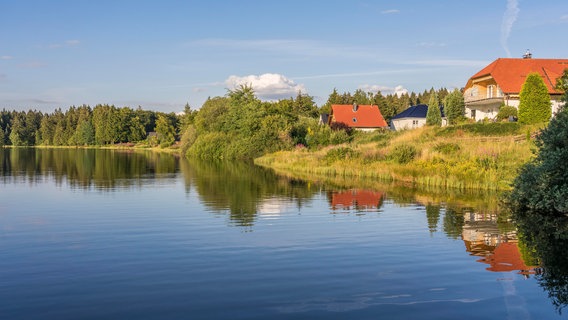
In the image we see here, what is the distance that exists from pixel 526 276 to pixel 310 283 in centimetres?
498

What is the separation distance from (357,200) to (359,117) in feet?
192

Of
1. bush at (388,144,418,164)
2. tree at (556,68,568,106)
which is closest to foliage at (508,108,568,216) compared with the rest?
tree at (556,68,568,106)

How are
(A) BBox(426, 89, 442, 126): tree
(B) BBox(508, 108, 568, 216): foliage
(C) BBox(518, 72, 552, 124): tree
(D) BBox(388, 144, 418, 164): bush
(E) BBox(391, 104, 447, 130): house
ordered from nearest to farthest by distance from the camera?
(B) BBox(508, 108, 568, 216): foliage < (D) BBox(388, 144, 418, 164): bush < (C) BBox(518, 72, 552, 124): tree < (A) BBox(426, 89, 442, 126): tree < (E) BBox(391, 104, 447, 130): house

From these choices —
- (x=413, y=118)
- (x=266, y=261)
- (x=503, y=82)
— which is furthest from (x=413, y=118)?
(x=266, y=261)

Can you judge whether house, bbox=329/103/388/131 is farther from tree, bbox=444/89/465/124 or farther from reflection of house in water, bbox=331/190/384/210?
reflection of house in water, bbox=331/190/384/210

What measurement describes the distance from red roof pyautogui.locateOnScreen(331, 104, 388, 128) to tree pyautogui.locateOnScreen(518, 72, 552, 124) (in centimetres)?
3483

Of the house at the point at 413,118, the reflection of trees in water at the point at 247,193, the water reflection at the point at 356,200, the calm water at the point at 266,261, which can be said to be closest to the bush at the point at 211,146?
the house at the point at 413,118

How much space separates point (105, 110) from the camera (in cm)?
14050

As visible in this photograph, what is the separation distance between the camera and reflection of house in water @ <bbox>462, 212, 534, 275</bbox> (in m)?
12.6

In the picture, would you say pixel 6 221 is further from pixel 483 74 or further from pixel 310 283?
pixel 483 74

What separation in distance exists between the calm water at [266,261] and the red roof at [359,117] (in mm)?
56814

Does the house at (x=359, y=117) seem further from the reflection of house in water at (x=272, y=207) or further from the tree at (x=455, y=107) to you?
the reflection of house in water at (x=272, y=207)

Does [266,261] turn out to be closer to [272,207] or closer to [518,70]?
[272,207]

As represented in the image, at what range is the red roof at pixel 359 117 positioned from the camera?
80938 mm
